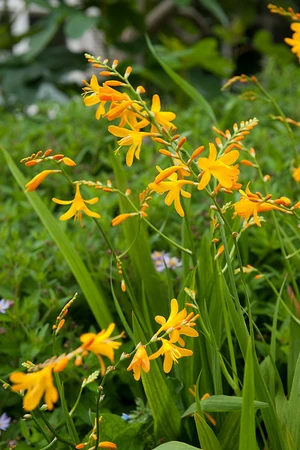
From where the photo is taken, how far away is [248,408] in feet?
2.93

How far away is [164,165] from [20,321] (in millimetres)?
951

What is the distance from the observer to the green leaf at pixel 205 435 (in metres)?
1.03

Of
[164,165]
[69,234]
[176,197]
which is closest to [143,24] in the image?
[164,165]

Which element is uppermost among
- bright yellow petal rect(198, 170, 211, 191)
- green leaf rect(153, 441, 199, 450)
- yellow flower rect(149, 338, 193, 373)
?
bright yellow petal rect(198, 170, 211, 191)

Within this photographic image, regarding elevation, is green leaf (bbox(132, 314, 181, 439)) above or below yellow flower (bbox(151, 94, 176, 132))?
below

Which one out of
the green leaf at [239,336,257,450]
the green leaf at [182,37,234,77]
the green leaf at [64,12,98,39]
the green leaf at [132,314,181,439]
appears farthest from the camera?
the green leaf at [64,12,98,39]

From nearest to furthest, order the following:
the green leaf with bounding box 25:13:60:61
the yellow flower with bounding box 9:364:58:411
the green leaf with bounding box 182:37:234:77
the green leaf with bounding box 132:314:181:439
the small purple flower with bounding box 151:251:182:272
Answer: the yellow flower with bounding box 9:364:58:411
the green leaf with bounding box 132:314:181:439
the small purple flower with bounding box 151:251:182:272
the green leaf with bounding box 182:37:234:77
the green leaf with bounding box 25:13:60:61

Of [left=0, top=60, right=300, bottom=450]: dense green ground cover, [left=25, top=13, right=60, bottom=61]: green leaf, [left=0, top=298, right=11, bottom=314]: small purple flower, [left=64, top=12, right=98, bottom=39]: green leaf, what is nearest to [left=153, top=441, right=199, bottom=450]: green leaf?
[left=0, top=60, right=300, bottom=450]: dense green ground cover

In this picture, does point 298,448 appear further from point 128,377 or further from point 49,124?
point 49,124

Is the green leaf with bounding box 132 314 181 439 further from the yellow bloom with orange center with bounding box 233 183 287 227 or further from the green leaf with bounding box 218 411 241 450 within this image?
the yellow bloom with orange center with bounding box 233 183 287 227

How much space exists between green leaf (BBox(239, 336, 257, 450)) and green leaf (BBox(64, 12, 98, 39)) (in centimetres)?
387

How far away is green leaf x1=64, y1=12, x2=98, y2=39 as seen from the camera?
4.45 metres

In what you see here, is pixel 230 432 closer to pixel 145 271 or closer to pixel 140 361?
pixel 140 361

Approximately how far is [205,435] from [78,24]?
13.0ft
